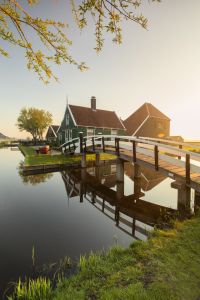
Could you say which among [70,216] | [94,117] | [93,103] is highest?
[93,103]

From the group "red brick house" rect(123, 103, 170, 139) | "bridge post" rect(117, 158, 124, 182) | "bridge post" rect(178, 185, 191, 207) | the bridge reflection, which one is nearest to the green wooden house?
"red brick house" rect(123, 103, 170, 139)

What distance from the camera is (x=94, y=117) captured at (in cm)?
2481

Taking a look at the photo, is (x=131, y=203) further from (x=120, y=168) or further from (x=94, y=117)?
(x=94, y=117)

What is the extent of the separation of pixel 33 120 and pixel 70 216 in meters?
51.7

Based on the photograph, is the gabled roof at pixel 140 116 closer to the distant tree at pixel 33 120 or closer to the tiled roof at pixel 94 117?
the tiled roof at pixel 94 117

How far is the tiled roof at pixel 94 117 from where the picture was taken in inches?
904

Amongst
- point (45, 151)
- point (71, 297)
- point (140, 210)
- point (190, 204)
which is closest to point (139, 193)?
point (140, 210)

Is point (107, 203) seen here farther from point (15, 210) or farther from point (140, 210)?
point (15, 210)

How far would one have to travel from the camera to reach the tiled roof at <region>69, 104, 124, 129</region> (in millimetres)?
22964

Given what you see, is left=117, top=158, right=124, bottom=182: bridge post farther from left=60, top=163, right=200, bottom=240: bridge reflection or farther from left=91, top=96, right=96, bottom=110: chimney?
left=91, top=96, right=96, bottom=110: chimney

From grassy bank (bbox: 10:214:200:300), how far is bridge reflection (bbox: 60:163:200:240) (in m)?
1.19

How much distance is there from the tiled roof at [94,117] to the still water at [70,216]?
1384cm

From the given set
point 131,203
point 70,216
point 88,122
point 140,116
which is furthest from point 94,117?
point 70,216

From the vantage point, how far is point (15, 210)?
6543 mm
